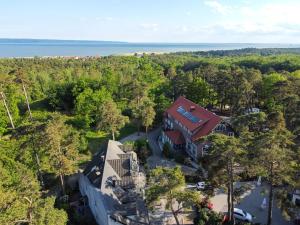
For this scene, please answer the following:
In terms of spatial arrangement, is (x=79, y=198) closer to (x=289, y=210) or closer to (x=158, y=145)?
(x=158, y=145)

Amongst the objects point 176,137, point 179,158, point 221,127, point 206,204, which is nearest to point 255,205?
point 206,204

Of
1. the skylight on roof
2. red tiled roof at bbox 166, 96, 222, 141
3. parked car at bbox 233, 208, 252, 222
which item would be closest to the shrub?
red tiled roof at bbox 166, 96, 222, 141

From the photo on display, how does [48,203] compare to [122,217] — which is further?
[122,217]

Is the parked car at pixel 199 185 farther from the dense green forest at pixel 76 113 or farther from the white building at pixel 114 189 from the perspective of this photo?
the dense green forest at pixel 76 113

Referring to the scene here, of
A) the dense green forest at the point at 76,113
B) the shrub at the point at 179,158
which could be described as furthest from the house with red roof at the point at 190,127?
the dense green forest at the point at 76,113

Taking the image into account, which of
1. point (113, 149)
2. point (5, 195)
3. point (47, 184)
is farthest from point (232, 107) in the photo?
point (5, 195)

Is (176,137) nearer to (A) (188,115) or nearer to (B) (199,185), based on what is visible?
(A) (188,115)
